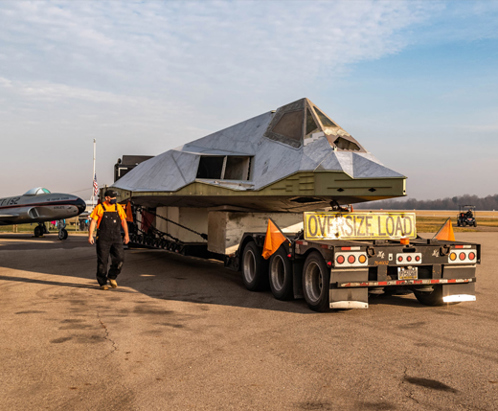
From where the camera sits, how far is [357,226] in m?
8.33

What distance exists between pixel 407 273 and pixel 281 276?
2.32 metres

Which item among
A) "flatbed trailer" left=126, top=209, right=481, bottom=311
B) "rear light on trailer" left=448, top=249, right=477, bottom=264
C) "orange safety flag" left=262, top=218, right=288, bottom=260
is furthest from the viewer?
"orange safety flag" left=262, top=218, right=288, bottom=260

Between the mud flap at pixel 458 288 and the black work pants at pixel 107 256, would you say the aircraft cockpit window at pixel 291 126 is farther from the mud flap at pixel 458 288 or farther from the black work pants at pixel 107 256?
the black work pants at pixel 107 256

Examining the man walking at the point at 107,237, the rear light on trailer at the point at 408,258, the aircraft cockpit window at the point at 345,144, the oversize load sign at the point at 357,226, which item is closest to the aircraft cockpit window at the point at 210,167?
the man walking at the point at 107,237

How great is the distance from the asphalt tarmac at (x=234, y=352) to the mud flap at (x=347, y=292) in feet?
0.71

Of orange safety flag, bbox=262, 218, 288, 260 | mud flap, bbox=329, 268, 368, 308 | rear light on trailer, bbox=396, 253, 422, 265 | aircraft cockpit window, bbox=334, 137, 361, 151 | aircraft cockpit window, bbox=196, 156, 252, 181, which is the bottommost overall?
mud flap, bbox=329, 268, 368, 308

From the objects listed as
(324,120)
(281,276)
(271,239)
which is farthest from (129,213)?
(324,120)

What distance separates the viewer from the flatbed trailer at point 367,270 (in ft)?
24.2

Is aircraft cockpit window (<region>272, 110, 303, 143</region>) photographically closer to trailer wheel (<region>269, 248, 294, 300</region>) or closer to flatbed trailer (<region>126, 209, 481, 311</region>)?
flatbed trailer (<region>126, 209, 481, 311</region>)

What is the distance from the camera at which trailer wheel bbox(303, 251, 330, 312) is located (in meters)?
7.53

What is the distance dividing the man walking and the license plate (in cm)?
526

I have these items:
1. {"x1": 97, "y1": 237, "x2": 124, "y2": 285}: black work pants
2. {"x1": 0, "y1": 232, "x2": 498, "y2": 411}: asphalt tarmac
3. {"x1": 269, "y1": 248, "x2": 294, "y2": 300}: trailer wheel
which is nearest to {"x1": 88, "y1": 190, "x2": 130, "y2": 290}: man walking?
{"x1": 97, "y1": 237, "x2": 124, "y2": 285}: black work pants

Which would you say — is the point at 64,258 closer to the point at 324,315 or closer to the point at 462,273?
the point at 324,315

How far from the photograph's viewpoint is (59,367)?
491 centimetres
